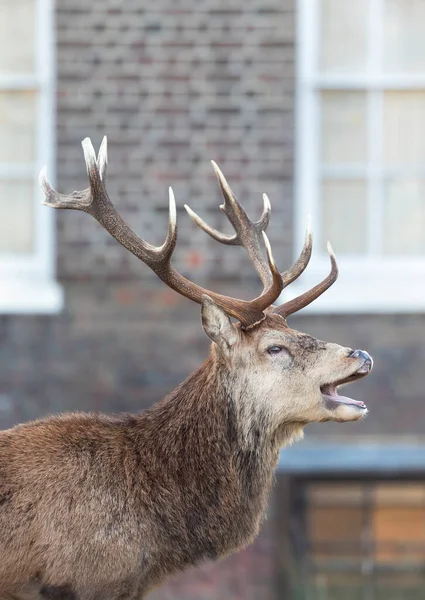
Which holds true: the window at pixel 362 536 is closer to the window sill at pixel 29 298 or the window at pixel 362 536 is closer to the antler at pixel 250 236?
the window sill at pixel 29 298

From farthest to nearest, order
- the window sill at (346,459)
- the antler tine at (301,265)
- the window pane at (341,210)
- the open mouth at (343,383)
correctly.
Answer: the window pane at (341,210) → the window sill at (346,459) → the antler tine at (301,265) → the open mouth at (343,383)

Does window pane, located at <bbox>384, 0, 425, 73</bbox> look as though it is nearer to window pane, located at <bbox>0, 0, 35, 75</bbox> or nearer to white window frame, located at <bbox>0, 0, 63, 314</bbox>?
white window frame, located at <bbox>0, 0, 63, 314</bbox>

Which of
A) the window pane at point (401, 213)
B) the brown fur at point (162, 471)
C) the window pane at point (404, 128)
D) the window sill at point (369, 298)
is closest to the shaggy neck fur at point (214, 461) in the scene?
the brown fur at point (162, 471)

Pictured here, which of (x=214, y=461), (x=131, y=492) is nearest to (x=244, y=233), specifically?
(x=214, y=461)

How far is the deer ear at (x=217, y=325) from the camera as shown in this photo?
4.62 meters

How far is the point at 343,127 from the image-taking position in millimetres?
7969

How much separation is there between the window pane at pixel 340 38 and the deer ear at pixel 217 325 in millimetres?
3686

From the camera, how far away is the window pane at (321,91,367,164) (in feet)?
26.1

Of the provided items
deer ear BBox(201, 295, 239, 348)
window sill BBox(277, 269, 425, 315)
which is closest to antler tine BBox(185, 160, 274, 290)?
deer ear BBox(201, 295, 239, 348)

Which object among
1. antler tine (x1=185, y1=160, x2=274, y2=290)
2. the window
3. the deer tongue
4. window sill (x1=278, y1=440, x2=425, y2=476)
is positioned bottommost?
the window

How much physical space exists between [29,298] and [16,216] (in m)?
0.58

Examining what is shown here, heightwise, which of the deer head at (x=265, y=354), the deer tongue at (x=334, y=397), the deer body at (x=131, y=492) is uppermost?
the deer head at (x=265, y=354)

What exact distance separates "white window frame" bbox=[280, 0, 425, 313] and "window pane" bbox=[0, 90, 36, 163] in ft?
5.68

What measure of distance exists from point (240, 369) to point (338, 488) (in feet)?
13.3
